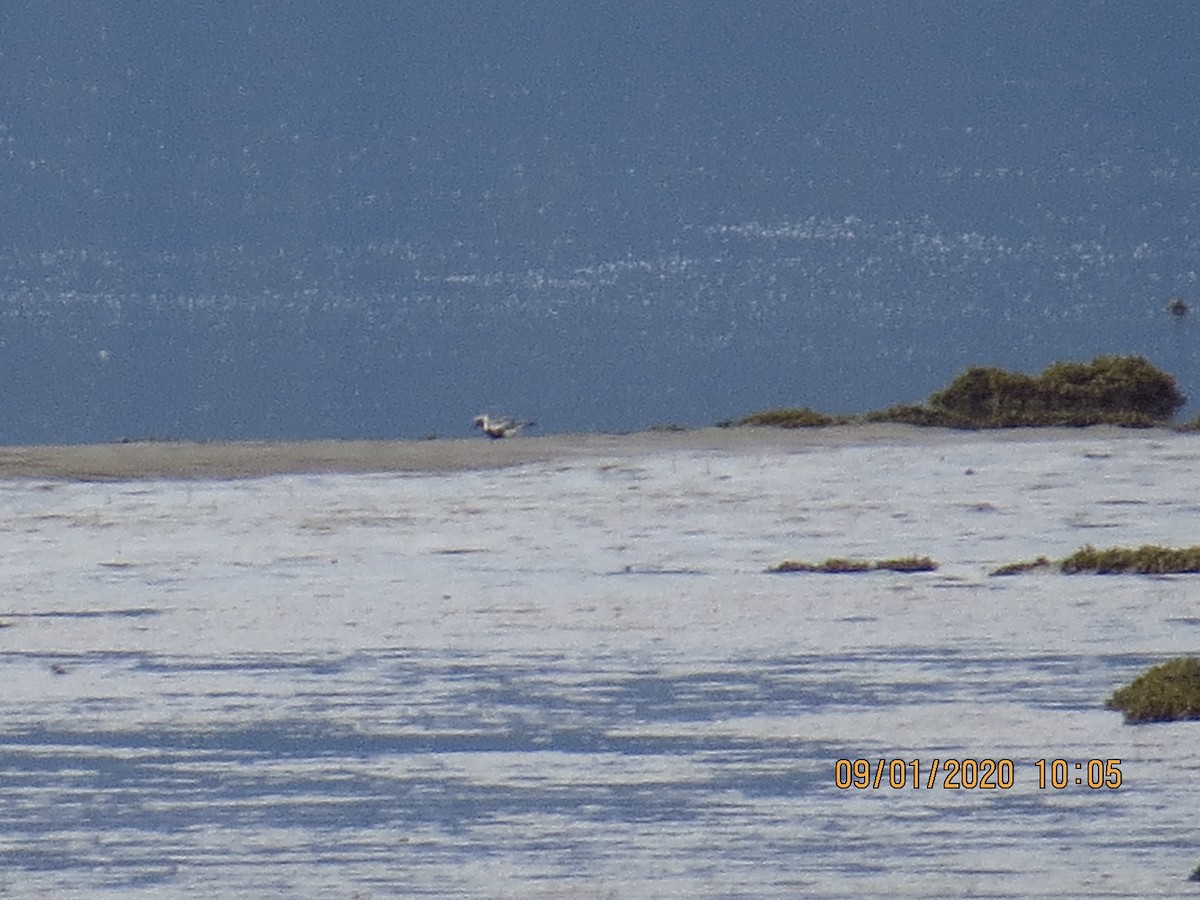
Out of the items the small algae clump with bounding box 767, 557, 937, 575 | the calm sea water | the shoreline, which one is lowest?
the calm sea water

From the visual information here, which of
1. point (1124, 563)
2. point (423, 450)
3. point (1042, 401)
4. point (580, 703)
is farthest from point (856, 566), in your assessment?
point (1042, 401)

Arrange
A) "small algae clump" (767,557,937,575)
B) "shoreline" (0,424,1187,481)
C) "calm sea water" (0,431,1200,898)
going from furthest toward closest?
"shoreline" (0,424,1187,481) → "small algae clump" (767,557,937,575) → "calm sea water" (0,431,1200,898)

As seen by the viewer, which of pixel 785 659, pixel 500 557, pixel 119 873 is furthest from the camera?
pixel 500 557

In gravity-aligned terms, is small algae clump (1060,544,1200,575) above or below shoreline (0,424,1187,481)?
below

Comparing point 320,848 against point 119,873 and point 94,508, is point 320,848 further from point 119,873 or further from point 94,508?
point 94,508

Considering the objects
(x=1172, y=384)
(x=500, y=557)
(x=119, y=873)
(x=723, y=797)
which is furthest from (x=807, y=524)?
(x=1172, y=384)

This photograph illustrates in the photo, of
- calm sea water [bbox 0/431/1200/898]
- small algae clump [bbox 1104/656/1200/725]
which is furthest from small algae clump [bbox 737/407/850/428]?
small algae clump [bbox 1104/656/1200/725]

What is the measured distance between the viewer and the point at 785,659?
9969 millimetres

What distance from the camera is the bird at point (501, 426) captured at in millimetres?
24719

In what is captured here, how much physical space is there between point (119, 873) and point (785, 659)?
422 cm

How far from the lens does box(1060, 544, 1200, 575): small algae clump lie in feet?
41.4
